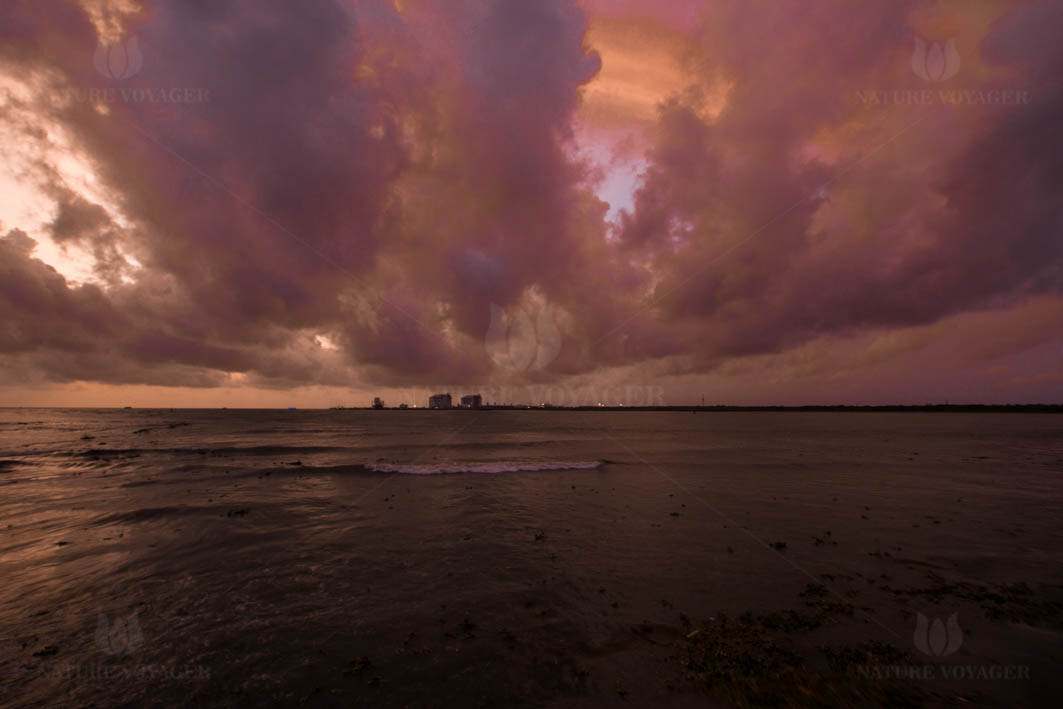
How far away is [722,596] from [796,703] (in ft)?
13.1

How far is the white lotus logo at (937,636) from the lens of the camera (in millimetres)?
7812

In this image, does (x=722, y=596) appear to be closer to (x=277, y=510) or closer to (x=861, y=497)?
(x=861, y=497)

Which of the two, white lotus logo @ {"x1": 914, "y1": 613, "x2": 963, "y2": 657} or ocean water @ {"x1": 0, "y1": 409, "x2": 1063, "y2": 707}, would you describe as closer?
ocean water @ {"x1": 0, "y1": 409, "x2": 1063, "y2": 707}

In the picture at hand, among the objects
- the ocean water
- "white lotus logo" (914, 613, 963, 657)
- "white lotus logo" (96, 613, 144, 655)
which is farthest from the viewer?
"white lotus logo" (96, 613, 144, 655)

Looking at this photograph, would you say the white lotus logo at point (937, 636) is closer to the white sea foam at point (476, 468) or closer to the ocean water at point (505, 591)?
the ocean water at point (505, 591)

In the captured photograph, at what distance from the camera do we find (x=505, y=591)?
10.6m

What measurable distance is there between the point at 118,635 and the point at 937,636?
57.8 ft

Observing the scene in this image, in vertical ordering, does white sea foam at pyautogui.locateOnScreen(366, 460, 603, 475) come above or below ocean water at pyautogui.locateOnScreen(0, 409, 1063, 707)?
below

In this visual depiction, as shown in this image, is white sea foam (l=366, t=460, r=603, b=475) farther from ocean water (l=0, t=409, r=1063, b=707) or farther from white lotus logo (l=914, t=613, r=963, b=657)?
white lotus logo (l=914, t=613, r=963, b=657)

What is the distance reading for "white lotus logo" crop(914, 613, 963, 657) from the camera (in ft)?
25.6

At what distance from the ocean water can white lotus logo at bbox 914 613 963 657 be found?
2.5 inches

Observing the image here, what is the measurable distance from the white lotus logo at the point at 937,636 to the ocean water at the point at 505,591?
0.21 feet

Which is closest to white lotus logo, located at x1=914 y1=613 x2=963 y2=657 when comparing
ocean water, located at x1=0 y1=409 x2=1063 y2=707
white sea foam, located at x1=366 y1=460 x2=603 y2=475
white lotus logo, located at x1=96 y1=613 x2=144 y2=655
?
ocean water, located at x1=0 y1=409 x2=1063 y2=707

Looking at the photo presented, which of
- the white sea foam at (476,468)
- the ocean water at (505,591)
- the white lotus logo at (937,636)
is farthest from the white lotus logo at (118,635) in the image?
the white sea foam at (476,468)
